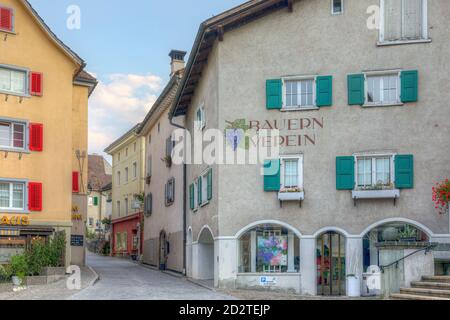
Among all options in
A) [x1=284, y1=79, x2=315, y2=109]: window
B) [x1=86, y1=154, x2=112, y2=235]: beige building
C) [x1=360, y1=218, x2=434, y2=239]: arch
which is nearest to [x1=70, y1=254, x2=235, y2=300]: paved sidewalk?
[x1=360, y1=218, x2=434, y2=239]: arch

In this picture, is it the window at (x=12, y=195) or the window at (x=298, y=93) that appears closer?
the window at (x=298, y=93)

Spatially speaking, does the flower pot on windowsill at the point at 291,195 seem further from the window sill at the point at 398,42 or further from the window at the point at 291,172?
the window sill at the point at 398,42

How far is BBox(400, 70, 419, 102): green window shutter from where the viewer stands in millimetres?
22297

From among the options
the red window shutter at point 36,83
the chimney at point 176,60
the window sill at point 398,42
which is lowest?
the red window shutter at point 36,83

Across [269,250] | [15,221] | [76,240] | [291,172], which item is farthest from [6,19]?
[269,250]

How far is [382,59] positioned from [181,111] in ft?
37.9

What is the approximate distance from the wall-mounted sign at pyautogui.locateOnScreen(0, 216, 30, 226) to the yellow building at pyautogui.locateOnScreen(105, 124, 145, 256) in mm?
17768

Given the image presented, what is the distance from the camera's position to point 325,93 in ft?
75.2

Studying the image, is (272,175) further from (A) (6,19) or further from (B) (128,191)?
(B) (128,191)

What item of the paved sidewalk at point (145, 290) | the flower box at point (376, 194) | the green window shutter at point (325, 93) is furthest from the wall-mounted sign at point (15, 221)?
the flower box at point (376, 194)

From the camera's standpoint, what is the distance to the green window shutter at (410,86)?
2230 centimetres

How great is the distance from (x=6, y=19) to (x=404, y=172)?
16584 mm

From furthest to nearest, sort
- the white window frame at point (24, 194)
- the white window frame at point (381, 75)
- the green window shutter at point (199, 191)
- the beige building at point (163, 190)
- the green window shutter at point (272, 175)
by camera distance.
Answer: the beige building at point (163, 190) → the white window frame at point (24, 194) → the green window shutter at point (199, 191) → the green window shutter at point (272, 175) → the white window frame at point (381, 75)

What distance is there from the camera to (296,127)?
23.1 m
